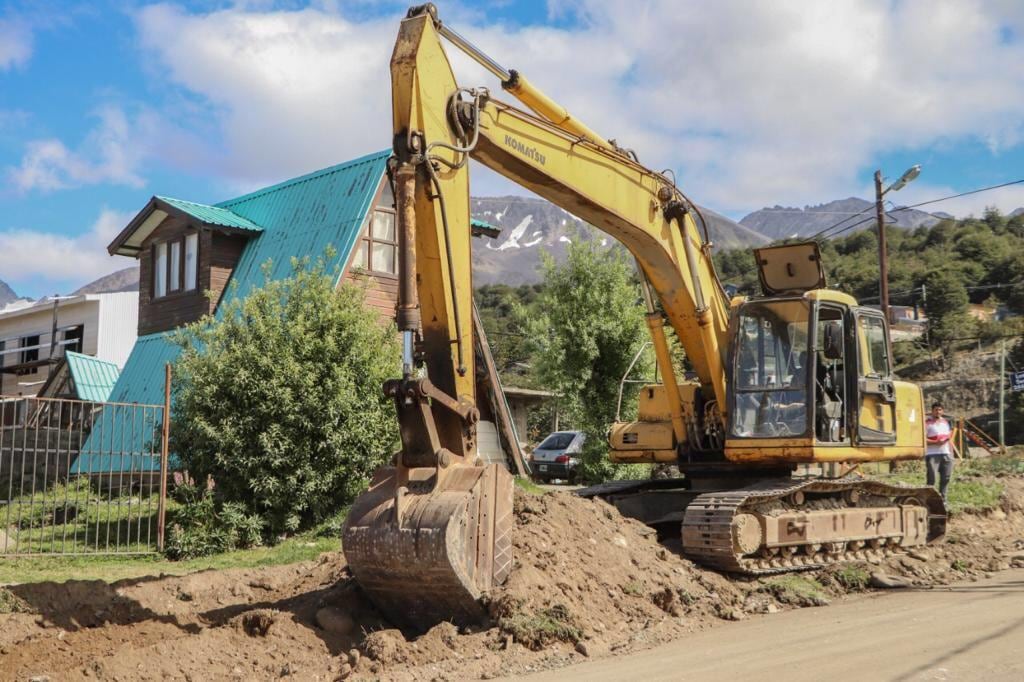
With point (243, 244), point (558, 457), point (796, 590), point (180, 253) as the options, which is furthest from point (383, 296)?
point (796, 590)

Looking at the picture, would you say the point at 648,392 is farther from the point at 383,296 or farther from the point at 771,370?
the point at 383,296

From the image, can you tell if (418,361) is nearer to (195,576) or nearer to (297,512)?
(195,576)

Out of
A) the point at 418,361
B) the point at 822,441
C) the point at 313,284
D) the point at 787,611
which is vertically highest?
the point at 313,284

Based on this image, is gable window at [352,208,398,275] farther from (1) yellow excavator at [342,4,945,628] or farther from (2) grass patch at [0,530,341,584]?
(1) yellow excavator at [342,4,945,628]

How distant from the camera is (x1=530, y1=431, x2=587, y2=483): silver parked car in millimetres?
24891

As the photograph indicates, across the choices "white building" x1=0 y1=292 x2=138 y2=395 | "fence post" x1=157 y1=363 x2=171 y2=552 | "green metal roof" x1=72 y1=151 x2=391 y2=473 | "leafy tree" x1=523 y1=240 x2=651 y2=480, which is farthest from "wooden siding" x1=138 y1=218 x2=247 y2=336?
"fence post" x1=157 y1=363 x2=171 y2=552

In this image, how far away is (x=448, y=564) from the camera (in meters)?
7.19

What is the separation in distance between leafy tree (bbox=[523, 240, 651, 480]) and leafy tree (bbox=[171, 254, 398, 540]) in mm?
7766

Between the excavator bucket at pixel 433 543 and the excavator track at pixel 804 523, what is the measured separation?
3.04m

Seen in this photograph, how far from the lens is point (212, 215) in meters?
22.4

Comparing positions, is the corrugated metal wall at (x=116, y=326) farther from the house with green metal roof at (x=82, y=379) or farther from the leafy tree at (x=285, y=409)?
the leafy tree at (x=285, y=409)

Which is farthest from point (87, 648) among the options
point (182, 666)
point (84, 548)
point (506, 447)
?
point (506, 447)

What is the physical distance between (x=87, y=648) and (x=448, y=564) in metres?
2.77

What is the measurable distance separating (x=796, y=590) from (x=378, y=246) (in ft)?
42.1
